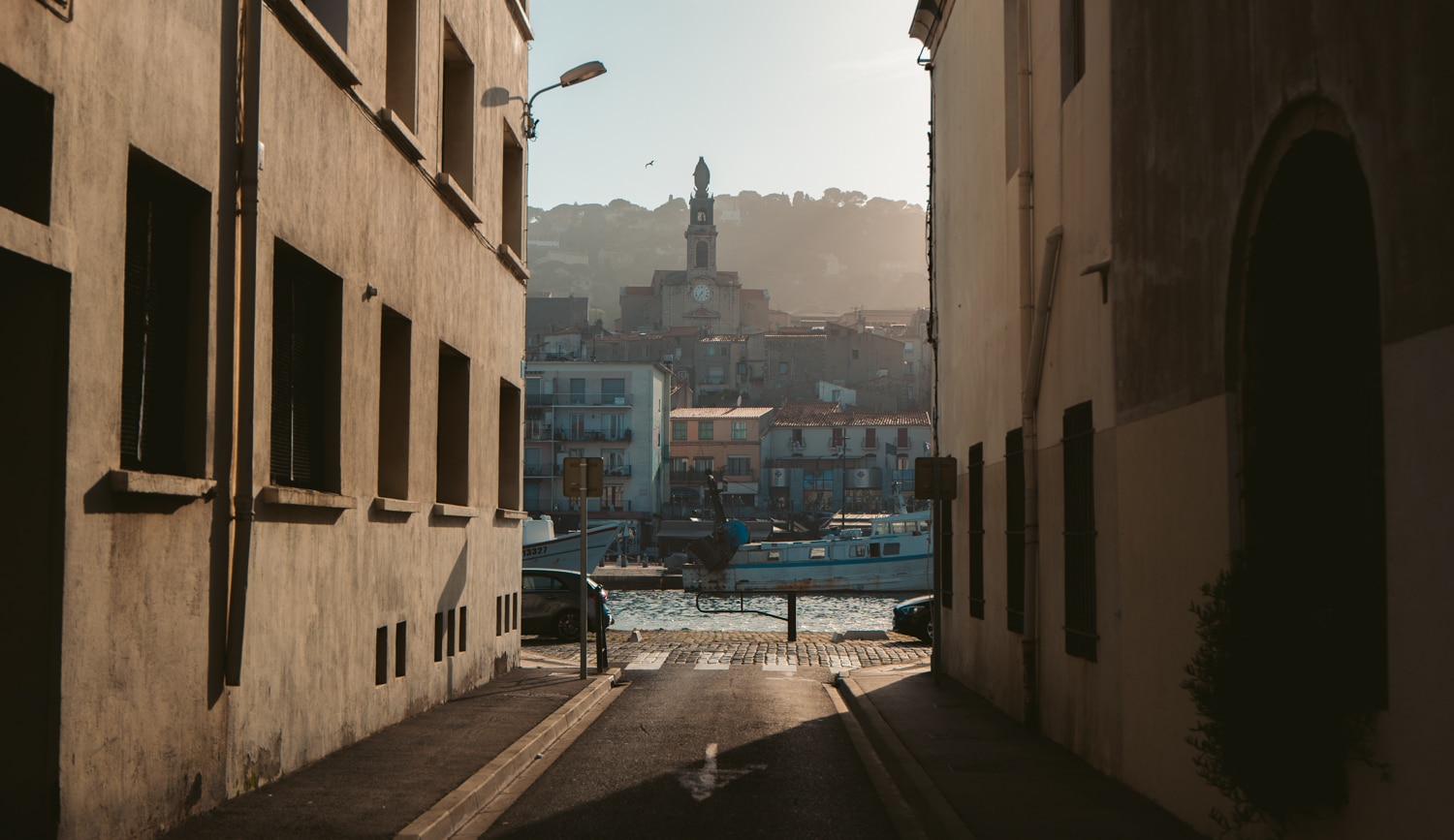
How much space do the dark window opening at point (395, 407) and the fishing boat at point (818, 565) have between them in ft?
189

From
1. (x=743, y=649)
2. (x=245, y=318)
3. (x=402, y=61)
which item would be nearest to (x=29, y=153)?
(x=245, y=318)

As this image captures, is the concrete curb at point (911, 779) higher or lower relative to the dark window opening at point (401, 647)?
lower

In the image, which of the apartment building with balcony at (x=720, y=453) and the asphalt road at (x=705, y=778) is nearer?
the asphalt road at (x=705, y=778)

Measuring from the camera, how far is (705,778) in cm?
1155

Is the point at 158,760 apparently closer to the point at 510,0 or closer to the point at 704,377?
the point at 510,0

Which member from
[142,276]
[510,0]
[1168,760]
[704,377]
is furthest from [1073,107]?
[704,377]

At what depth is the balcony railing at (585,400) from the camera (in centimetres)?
10050

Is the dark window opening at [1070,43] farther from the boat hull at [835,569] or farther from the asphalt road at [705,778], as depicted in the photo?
the boat hull at [835,569]

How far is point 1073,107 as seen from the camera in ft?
41.0

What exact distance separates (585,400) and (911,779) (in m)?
91.2

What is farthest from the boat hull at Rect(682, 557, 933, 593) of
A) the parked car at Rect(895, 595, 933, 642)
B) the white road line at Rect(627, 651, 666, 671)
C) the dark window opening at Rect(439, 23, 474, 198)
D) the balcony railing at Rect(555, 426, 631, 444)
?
the dark window opening at Rect(439, 23, 474, 198)

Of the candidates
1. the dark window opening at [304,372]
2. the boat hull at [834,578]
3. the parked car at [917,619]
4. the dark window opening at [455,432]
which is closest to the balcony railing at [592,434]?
the boat hull at [834,578]

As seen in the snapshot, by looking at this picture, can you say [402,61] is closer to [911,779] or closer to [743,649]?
[911,779]

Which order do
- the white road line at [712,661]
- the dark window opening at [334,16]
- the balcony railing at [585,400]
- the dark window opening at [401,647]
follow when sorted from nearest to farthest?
Result: 1. the dark window opening at [334,16]
2. the dark window opening at [401,647]
3. the white road line at [712,661]
4. the balcony railing at [585,400]
